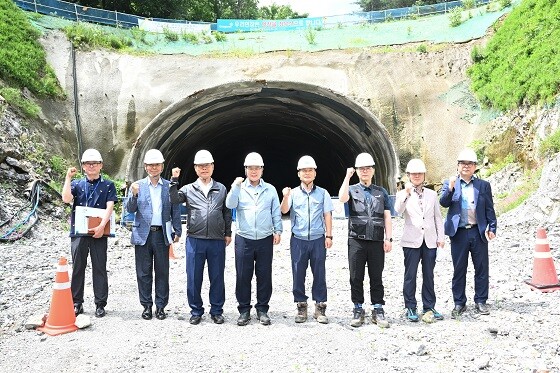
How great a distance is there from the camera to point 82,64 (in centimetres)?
1471

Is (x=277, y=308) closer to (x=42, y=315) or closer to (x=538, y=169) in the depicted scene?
(x=42, y=315)

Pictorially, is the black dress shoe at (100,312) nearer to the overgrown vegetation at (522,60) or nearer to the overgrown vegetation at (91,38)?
the overgrown vegetation at (522,60)

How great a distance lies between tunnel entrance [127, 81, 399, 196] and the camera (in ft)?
41.4

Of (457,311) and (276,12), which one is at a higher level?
(276,12)

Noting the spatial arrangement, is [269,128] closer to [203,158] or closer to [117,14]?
[117,14]

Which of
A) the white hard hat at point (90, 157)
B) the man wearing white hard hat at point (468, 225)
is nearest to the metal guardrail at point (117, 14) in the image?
the white hard hat at point (90, 157)

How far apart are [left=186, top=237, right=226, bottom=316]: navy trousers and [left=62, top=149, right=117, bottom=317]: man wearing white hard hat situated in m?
0.94

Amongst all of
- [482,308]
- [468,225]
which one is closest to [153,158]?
[468,225]

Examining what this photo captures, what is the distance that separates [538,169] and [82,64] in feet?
40.7

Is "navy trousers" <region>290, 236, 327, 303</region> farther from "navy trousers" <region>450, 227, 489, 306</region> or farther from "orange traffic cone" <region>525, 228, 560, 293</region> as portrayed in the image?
"orange traffic cone" <region>525, 228, 560, 293</region>

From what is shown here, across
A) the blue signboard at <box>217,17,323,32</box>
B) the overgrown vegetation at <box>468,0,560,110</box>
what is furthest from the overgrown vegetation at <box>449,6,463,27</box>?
the blue signboard at <box>217,17,323,32</box>

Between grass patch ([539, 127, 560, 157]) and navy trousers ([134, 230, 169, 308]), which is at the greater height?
grass patch ([539, 127, 560, 157])

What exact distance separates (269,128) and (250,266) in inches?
586

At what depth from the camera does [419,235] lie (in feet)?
16.5
